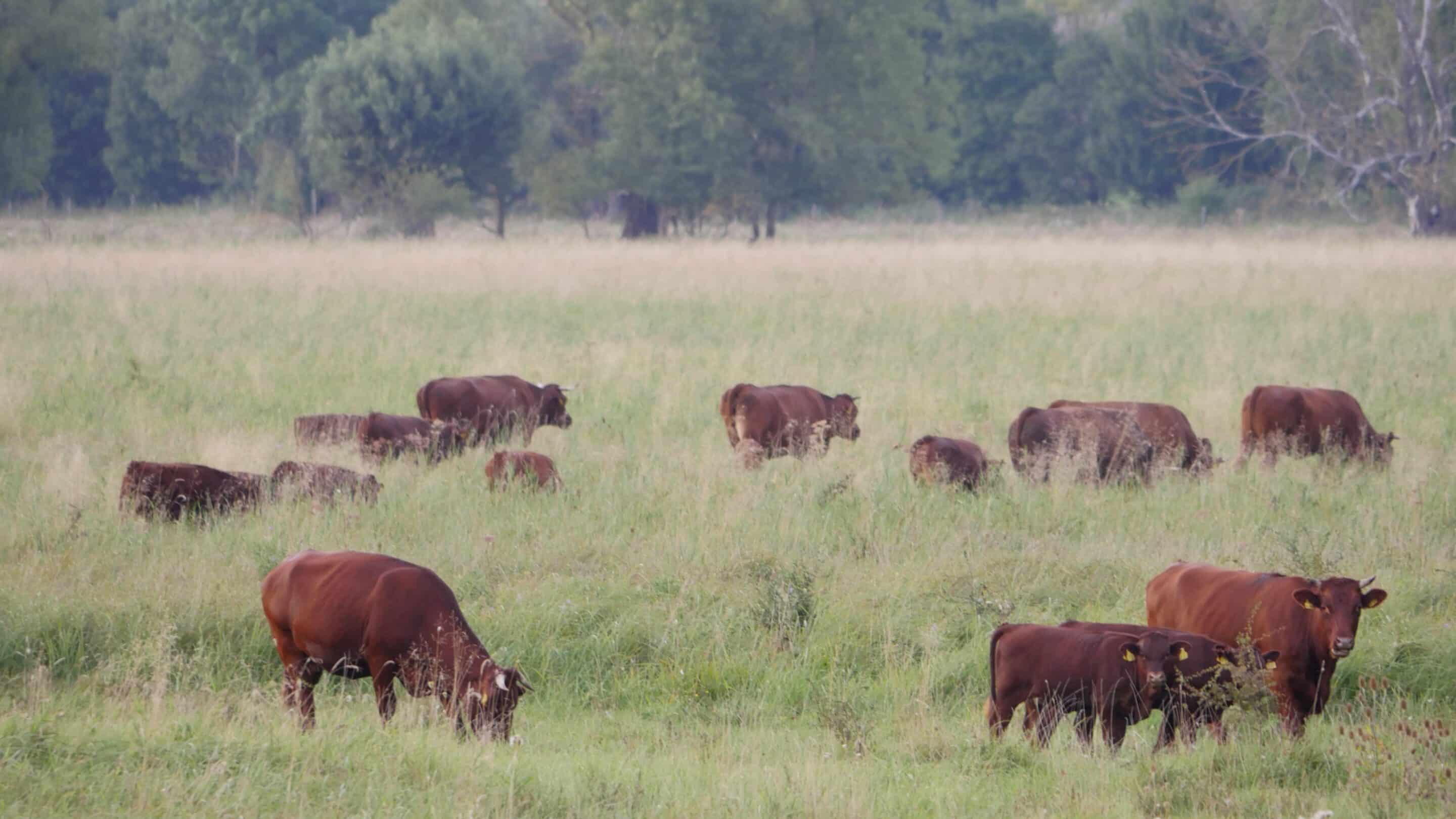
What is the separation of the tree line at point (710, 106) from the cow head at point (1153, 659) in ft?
136

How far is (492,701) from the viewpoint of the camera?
5.68 m

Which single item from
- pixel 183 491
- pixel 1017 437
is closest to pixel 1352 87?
pixel 1017 437

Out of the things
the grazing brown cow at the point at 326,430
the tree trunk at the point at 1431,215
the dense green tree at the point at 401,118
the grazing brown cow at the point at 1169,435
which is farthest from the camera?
the dense green tree at the point at 401,118

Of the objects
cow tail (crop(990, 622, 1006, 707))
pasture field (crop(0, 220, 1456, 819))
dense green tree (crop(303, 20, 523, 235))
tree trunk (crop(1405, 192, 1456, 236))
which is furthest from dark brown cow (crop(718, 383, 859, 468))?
tree trunk (crop(1405, 192, 1456, 236))

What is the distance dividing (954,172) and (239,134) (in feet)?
96.8

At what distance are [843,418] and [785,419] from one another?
521 millimetres

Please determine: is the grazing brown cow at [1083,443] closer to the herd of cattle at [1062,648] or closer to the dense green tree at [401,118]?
the herd of cattle at [1062,648]

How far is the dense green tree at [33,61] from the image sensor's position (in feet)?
159

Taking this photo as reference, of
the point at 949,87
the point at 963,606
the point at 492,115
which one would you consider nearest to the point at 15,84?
the point at 492,115

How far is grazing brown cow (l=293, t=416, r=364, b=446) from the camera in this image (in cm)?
1125

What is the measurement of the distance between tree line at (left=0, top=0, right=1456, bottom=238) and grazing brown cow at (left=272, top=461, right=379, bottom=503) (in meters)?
36.7

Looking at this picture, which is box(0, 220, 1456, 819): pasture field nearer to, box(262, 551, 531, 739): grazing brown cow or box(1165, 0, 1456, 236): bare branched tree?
box(262, 551, 531, 739): grazing brown cow

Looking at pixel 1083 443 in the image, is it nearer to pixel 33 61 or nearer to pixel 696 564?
pixel 696 564

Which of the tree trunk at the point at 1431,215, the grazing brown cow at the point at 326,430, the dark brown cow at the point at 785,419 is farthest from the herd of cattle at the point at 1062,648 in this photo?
the tree trunk at the point at 1431,215
